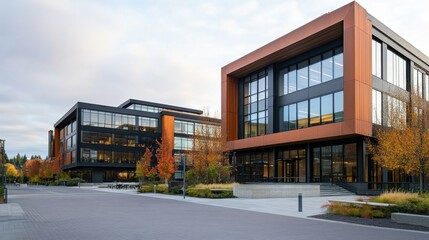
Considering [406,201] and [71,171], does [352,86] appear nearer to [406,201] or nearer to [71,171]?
[406,201]

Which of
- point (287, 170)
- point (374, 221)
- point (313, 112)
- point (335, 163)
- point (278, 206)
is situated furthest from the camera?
point (287, 170)

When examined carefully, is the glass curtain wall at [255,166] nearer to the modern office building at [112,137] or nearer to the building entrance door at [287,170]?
the building entrance door at [287,170]

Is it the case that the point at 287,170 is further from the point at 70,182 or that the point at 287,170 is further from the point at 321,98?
the point at 70,182

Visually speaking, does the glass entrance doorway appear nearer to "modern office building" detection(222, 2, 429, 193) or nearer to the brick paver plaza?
"modern office building" detection(222, 2, 429, 193)

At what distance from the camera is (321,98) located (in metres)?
38.5

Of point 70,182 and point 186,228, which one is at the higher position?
point 186,228

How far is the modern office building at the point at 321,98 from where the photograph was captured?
33.8 metres

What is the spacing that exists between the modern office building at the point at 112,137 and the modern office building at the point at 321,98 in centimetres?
2769

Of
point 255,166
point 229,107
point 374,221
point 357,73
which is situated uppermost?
point 357,73

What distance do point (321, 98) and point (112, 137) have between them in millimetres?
56262

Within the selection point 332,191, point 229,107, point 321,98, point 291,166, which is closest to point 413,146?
point 332,191

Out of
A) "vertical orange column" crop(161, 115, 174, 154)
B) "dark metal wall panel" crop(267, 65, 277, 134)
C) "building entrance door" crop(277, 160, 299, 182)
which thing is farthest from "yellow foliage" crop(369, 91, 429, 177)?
"vertical orange column" crop(161, 115, 174, 154)

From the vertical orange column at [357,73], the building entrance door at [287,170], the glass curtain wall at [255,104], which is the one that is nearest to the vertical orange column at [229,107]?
the glass curtain wall at [255,104]

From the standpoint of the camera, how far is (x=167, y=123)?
9119 cm
